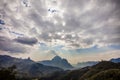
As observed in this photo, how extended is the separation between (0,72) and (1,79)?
6036 millimetres

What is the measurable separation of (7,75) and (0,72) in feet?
19.5

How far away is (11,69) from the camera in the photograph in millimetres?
126938

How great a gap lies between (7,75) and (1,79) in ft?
16.8

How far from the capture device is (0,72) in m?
124

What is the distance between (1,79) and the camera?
12062 cm

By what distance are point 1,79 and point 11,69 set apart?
10467 mm

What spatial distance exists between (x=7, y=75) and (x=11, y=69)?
557 centimetres

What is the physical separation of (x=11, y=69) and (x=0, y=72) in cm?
824

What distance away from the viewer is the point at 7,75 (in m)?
124
